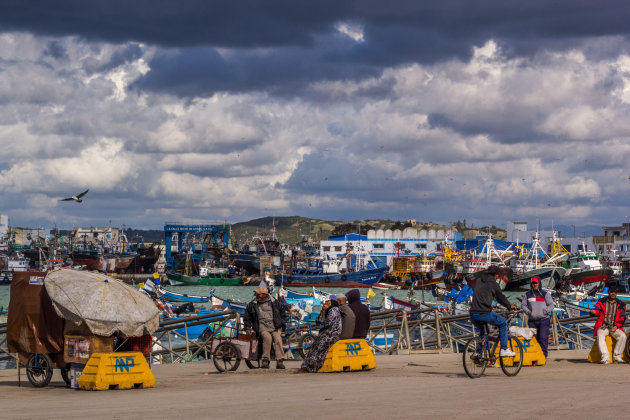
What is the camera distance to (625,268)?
108250 millimetres

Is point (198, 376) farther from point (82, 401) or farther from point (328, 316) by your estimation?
point (82, 401)

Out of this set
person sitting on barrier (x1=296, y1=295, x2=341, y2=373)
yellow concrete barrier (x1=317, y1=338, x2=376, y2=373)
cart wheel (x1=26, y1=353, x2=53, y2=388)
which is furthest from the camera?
yellow concrete barrier (x1=317, y1=338, x2=376, y2=373)

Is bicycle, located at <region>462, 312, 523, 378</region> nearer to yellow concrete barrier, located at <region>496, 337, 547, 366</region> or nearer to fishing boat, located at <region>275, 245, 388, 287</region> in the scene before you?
yellow concrete barrier, located at <region>496, 337, 547, 366</region>

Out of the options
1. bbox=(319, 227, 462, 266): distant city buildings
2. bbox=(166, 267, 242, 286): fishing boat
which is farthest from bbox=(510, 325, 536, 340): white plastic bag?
bbox=(319, 227, 462, 266): distant city buildings

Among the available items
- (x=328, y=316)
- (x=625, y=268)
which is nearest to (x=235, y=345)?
(x=328, y=316)

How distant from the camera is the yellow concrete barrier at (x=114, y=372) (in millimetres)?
12562

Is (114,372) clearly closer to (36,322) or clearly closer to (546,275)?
(36,322)

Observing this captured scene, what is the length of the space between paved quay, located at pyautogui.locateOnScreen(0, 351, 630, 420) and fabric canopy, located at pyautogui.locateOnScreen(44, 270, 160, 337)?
3.26ft

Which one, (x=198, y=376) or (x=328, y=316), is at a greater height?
(x=328, y=316)

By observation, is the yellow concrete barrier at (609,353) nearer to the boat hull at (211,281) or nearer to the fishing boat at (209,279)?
A: the fishing boat at (209,279)

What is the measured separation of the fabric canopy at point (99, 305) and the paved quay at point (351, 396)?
3.26ft

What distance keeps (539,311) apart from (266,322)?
18.0 feet

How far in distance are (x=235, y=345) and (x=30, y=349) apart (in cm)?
437

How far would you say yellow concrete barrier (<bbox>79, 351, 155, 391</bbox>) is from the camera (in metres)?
12.6
